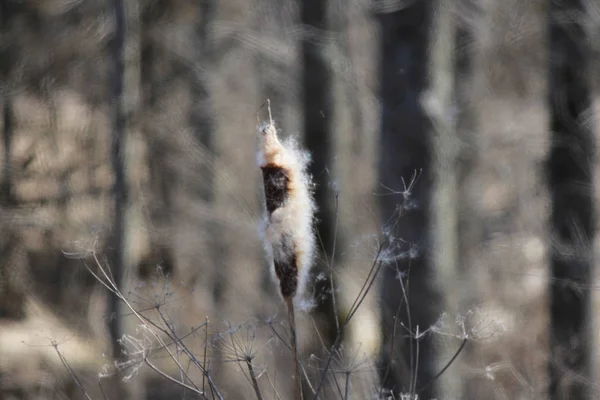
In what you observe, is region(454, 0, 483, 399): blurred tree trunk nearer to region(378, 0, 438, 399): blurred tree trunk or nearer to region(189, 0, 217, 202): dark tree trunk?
region(378, 0, 438, 399): blurred tree trunk

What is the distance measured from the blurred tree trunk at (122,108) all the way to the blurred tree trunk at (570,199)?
2.47 meters

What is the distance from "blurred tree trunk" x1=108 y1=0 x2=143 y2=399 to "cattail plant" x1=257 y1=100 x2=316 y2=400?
3.25 meters

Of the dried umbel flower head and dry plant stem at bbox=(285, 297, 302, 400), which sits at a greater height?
the dried umbel flower head

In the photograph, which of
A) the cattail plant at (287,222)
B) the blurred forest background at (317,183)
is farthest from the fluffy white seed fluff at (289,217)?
the blurred forest background at (317,183)

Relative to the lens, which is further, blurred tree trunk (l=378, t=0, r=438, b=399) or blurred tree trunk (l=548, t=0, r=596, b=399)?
blurred tree trunk (l=548, t=0, r=596, b=399)

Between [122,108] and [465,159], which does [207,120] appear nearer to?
[122,108]

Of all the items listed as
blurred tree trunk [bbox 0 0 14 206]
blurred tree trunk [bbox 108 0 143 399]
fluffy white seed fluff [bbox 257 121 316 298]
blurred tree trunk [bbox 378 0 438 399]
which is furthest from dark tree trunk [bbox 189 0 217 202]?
fluffy white seed fluff [bbox 257 121 316 298]

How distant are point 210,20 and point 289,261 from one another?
3467mm

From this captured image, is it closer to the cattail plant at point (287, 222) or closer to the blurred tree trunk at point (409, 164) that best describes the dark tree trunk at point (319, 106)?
the blurred tree trunk at point (409, 164)

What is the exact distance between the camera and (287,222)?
46.2 inches

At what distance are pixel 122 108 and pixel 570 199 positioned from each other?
2.71m

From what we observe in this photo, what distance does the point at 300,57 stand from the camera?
379 centimetres

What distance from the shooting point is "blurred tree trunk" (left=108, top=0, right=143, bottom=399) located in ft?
14.1

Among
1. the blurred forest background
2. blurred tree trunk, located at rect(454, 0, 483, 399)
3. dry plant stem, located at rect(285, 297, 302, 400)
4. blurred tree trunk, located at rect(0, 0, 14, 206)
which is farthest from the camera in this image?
blurred tree trunk, located at rect(0, 0, 14, 206)
